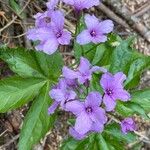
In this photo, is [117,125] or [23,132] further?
[117,125]

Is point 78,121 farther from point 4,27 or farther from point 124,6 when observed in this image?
point 124,6

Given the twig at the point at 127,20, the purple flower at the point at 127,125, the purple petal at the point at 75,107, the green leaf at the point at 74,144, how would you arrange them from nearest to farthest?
1. the purple petal at the point at 75,107
2. the purple flower at the point at 127,125
3. the green leaf at the point at 74,144
4. the twig at the point at 127,20

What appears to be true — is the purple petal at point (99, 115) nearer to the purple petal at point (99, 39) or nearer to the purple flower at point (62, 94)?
the purple flower at point (62, 94)

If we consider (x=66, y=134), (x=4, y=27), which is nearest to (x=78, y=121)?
(x=66, y=134)

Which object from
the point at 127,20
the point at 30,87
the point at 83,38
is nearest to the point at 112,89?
the point at 83,38

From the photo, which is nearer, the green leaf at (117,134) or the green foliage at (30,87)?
the green foliage at (30,87)

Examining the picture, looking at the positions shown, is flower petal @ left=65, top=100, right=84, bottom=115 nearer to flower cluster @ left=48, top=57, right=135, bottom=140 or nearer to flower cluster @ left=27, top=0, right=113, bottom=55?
flower cluster @ left=48, top=57, right=135, bottom=140

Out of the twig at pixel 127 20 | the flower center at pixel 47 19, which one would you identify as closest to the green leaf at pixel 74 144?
the flower center at pixel 47 19

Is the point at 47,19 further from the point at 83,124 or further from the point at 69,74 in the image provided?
the point at 83,124
